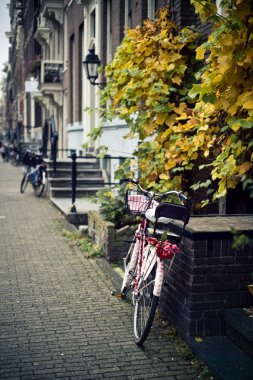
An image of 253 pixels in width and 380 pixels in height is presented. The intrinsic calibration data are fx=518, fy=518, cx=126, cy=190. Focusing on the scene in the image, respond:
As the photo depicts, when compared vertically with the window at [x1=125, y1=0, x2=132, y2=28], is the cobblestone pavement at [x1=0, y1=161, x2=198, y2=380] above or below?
below

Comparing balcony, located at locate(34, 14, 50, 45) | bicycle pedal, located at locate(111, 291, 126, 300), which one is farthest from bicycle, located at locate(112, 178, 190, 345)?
balcony, located at locate(34, 14, 50, 45)

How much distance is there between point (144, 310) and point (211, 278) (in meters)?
0.68

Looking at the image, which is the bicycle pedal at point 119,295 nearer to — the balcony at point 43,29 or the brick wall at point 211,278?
the brick wall at point 211,278

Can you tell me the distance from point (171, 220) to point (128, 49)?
281cm

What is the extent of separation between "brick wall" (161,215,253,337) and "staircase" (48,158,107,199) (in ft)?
28.6

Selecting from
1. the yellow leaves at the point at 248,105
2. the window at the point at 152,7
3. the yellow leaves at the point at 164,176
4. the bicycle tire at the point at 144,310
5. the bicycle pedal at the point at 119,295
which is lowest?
the bicycle pedal at the point at 119,295

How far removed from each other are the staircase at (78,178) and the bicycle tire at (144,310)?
8.42 m

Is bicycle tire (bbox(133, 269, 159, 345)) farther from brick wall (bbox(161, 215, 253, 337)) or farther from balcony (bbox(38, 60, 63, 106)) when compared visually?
balcony (bbox(38, 60, 63, 106))

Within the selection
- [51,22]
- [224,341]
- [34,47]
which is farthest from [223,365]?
[34,47]

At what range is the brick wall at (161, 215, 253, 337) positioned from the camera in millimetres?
4492

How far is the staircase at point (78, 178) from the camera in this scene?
13641 millimetres

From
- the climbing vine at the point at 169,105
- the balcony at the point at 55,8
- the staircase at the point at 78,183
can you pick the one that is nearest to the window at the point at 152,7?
the climbing vine at the point at 169,105

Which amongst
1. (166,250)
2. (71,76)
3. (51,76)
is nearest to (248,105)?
(166,250)

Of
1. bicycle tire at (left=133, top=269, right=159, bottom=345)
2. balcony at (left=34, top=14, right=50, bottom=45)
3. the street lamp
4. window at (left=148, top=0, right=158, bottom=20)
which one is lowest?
bicycle tire at (left=133, top=269, right=159, bottom=345)
